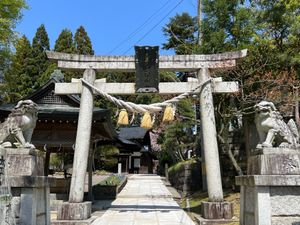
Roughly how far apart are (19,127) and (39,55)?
40.1 metres

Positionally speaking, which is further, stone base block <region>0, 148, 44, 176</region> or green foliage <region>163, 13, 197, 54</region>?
green foliage <region>163, 13, 197, 54</region>

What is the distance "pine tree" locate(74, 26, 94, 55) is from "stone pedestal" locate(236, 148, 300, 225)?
39.1 meters

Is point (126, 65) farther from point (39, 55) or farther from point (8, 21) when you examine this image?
point (39, 55)

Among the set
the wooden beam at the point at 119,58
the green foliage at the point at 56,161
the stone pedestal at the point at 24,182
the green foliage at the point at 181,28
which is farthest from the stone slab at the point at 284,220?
the green foliage at the point at 181,28

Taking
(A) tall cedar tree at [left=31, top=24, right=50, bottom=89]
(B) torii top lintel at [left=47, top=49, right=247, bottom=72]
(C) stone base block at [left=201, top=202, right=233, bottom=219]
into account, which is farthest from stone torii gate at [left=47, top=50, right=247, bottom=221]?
(A) tall cedar tree at [left=31, top=24, right=50, bottom=89]

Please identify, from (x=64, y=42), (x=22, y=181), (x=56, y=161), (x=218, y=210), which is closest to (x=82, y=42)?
(x=64, y=42)

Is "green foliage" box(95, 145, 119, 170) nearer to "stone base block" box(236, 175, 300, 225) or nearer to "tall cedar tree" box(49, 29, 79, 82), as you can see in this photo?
"tall cedar tree" box(49, 29, 79, 82)

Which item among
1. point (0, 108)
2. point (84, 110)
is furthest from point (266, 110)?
point (0, 108)

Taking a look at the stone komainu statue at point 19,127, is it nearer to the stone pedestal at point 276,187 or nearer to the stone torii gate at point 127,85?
the stone torii gate at point 127,85

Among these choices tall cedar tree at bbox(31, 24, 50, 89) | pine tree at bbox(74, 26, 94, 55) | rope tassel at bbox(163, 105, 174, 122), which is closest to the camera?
rope tassel at bbox(163, 105, 174, 122)

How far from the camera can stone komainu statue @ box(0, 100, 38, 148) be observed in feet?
21.3

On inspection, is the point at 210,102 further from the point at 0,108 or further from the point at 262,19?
the point at 0,108

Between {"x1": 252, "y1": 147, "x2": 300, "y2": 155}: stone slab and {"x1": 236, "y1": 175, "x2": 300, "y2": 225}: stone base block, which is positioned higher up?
{"x1": 252, "y1": 147, "x2": 300, "y2": 155}: stone slab

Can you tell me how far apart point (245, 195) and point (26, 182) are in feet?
13.7
